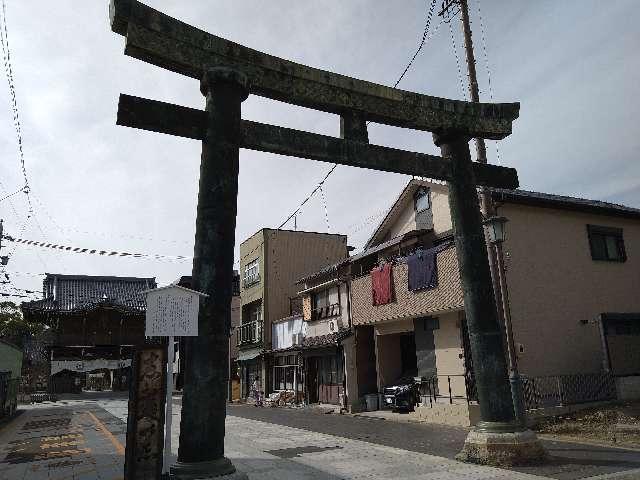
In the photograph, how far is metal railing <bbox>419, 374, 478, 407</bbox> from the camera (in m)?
17.8

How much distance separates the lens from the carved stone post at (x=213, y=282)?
6113 millimetres

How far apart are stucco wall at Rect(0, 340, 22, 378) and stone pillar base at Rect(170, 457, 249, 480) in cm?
2122

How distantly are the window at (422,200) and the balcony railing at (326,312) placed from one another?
722 centimetres

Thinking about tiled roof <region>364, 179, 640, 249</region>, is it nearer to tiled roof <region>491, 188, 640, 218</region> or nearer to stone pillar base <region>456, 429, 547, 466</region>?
tiled roof <region>491, 188, 640, 218</region>

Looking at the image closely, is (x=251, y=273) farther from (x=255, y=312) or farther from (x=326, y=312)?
(x=326, y=312)

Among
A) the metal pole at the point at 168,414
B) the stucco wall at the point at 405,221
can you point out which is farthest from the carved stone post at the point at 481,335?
the stucco wall at the point at 405,221

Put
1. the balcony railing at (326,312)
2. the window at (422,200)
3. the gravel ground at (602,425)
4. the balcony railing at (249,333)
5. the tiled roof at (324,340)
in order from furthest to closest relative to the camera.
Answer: the balcony railing at (249,333), the balcony railing at (326,312), the tiled roof at (324,340), the window at (422,200), the gravel ground at (602,425)

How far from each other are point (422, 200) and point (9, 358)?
23.3 m

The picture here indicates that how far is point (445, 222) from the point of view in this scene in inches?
817

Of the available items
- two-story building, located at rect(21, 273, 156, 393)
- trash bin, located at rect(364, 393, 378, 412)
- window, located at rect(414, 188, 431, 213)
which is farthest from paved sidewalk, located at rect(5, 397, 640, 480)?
two-story building, located at rect(21, 273, 156, 393)

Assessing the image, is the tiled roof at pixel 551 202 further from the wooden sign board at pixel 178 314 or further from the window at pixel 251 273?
the window at pixel 251 273

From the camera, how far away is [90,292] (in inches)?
2028

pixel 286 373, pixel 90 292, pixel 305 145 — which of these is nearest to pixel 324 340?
pixel 286 373

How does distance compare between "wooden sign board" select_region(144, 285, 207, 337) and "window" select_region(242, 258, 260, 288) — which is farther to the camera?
"window" select_region(242, 258, 260, 288)
